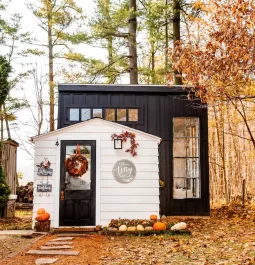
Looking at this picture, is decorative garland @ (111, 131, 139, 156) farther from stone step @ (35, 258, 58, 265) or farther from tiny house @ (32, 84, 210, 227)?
stone step @ (35, 258, 58, 265)

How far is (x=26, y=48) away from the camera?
15.8 metres

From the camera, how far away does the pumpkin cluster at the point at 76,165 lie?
837cm

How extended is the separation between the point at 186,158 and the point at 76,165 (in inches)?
141

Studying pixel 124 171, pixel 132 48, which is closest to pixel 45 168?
pixel 124 171

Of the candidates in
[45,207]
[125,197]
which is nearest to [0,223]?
[45,207]

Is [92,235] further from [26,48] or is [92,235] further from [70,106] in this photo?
[26,48]

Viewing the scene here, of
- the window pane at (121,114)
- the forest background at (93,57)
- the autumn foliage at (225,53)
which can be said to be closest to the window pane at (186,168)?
the window pane at (121,114)

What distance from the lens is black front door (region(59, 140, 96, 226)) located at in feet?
27.2

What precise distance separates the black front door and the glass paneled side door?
117 inches

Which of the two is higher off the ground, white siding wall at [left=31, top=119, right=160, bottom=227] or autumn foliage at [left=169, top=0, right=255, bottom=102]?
autumn foliage at [left=169, top=0, right=255, bottom=102]

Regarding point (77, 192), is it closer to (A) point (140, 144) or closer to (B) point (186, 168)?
(A) point (140, 144)

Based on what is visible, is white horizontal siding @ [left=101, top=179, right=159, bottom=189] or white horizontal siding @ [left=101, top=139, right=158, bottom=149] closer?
white horizontal siding @ [left=101, top=179, right=159, bottom=189]

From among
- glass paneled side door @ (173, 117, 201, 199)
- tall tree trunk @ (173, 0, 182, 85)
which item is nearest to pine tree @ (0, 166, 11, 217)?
glass paneled side door @ (173, 117, 201, 199)

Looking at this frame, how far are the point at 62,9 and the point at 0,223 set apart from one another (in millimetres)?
10414
